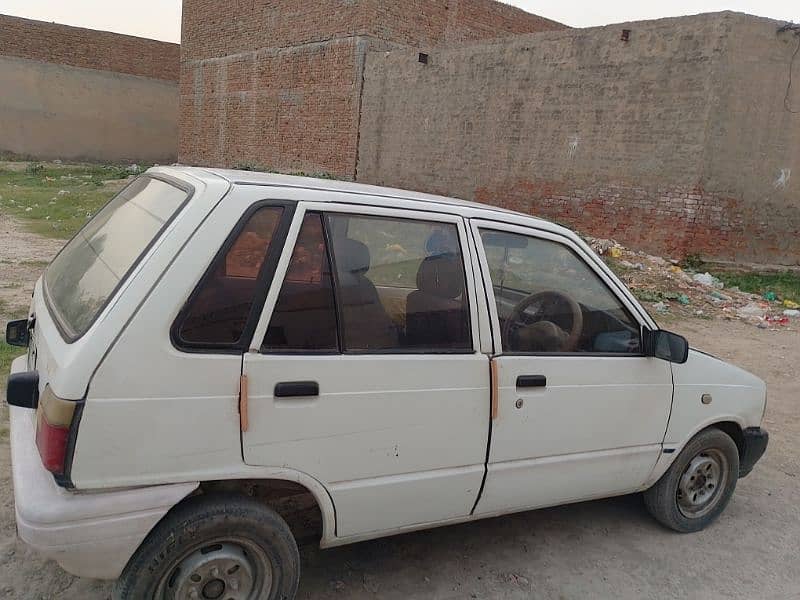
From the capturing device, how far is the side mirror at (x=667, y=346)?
2920 mm

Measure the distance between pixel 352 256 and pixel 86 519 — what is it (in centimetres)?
124

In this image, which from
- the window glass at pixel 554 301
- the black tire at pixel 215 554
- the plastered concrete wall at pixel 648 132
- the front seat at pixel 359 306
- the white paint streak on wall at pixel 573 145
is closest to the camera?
the black tire at pixel 215 554

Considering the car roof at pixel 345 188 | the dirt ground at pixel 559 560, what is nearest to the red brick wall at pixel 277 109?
the dirt ground at pixel 559 560

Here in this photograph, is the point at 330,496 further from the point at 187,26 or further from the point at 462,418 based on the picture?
the point at 187,26

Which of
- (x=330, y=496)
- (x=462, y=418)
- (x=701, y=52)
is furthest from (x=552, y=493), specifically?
(x=701, y=52)

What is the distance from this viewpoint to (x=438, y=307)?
2.61m

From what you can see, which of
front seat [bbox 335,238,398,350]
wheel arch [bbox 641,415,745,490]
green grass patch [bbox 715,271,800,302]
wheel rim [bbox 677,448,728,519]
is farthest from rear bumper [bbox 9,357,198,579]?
green grass patch [bbox 715,271,800,302]

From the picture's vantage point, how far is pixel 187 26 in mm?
21859

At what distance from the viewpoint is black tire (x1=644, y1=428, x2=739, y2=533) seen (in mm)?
3305

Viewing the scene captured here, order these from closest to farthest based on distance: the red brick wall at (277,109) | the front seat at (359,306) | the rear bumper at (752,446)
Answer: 1. the front seat at (359,306)
2. the rear bumper at (752,446)
3. the red brick wall at (277,109)

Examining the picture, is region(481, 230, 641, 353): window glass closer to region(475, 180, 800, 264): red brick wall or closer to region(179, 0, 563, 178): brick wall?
region(475, 180, 800, 264): red brick wall

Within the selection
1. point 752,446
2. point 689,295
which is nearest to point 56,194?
point 689,295

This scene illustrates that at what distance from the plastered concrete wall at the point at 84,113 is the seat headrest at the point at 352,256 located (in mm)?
29638

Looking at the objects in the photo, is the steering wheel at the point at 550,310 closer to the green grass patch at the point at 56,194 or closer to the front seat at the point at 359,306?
the front seat at the point at 359,306
